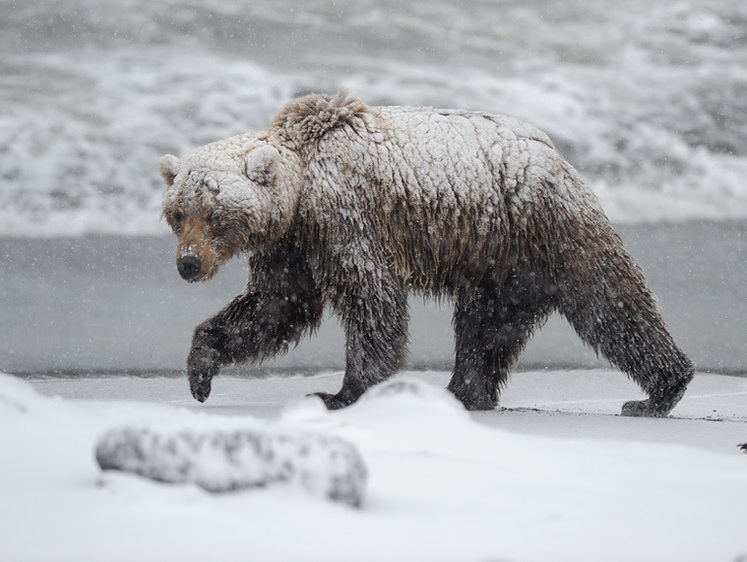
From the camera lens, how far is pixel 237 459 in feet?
8.44

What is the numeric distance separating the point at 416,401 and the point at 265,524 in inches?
42.8

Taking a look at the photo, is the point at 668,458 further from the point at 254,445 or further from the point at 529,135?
the point at 529,135

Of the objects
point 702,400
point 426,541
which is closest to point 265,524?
point 426,541

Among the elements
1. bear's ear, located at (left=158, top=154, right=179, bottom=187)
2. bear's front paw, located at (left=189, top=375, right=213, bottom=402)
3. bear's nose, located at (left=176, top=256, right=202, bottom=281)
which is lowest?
bear's front paw, located at (left=189, top=375, right=213, bottom=402)

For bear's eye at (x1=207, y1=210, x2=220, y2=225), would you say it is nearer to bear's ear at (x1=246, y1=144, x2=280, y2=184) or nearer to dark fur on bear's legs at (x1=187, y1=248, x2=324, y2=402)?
bear's ear at (x1=246, y1=144, x2=280, y2=184)

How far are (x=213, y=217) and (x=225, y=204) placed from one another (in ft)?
0.32

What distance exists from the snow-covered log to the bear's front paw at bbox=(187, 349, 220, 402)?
10.8 ft

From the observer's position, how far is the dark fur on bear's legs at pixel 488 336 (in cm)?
613

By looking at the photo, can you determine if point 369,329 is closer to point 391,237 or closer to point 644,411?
point 391,237

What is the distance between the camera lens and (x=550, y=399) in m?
8.17

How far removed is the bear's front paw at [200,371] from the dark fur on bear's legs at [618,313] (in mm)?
2139

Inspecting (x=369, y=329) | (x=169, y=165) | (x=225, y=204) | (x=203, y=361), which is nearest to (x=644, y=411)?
(x=369, y=329)

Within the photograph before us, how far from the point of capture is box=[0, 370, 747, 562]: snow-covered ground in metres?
2.35

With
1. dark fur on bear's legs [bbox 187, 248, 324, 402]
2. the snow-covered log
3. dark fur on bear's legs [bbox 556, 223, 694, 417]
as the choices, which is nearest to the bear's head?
dark fur on bear's legs [bbox 187, 248, 324, 402]
